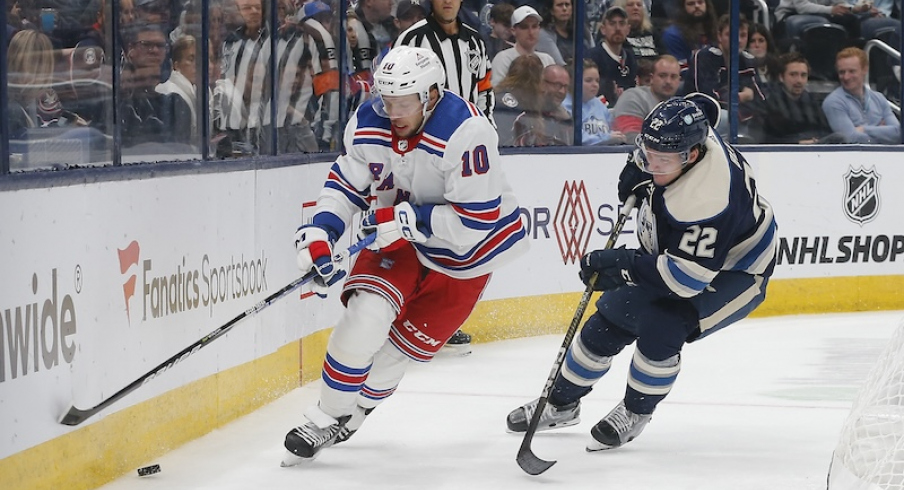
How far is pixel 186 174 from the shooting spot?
3.97 meters

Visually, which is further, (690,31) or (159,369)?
(690,31)

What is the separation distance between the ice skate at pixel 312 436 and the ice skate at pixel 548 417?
24.2 inches

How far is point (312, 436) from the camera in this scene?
3.76 m

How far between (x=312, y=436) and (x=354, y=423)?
21cm

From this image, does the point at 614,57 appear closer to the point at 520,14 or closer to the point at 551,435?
the point at 520,14

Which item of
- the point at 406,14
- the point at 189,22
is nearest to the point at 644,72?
the point at 406,14

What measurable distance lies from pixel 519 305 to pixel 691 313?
91.5 inches

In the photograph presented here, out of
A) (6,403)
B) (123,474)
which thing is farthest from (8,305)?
(123,474)

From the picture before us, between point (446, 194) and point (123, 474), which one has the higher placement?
point (446, 194)

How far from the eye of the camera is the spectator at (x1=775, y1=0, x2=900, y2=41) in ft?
23.7

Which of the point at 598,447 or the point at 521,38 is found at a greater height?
the point at 521,38

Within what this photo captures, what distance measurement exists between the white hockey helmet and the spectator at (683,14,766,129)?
3.41m

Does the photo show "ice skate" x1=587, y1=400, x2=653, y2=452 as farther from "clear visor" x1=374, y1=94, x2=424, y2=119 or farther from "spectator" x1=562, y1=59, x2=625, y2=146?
"spectator" x1=562, y1=59, x2=625, y2=146

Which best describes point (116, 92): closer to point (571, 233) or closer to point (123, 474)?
point (123, 474)
